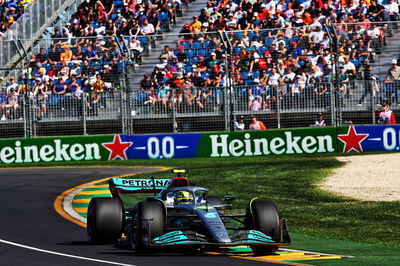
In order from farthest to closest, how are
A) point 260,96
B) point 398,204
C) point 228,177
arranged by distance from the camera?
point 260,96
point 228,177
point 398,204

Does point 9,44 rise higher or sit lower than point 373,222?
higher

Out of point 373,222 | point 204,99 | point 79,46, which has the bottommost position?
point 373,222

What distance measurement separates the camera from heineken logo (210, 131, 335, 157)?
94.9 ft

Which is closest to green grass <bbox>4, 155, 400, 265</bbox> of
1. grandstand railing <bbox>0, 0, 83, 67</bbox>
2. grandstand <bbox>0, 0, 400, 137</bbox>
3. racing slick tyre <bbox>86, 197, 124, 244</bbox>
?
grandstand <bbox>0, 0, 400, 137</bbox>

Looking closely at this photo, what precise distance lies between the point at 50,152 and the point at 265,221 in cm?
1839

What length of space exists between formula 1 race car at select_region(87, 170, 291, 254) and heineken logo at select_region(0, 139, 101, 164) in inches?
625

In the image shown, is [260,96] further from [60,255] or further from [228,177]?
[60,255]

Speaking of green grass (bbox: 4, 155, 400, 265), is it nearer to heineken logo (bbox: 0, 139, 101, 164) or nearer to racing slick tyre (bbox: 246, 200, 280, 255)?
heineken logo (bbox: 0, 139, 101, 164)

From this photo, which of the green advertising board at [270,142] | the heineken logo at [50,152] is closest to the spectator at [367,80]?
the green advertising board at [270,142]

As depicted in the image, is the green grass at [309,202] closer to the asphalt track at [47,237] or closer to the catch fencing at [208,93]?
the catch fencing at [208,93]

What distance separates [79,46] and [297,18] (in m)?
7.80

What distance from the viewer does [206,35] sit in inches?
1149

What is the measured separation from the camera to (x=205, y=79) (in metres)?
29.2

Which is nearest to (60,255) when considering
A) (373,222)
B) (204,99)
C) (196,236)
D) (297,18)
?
(196,236)
